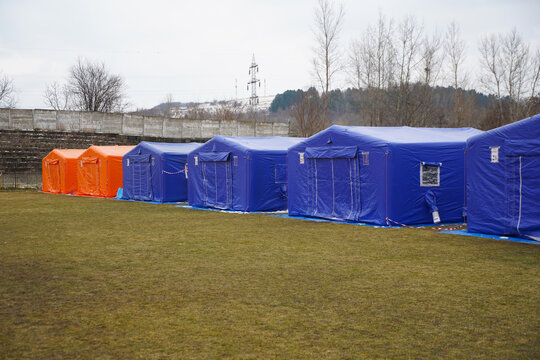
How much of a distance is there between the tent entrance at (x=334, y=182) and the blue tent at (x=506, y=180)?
9.88 feet

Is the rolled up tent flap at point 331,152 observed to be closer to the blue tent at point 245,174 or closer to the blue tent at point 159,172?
the blue tent at point 245,174

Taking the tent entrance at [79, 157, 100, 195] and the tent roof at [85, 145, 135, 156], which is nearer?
the tent roof at [85, 145, 135, 156]

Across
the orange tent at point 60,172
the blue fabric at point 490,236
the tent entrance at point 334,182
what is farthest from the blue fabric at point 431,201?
the orange tent at point 60,172

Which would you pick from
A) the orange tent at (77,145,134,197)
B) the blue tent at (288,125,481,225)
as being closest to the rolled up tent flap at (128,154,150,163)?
the orange tent at (77,145,134,197)

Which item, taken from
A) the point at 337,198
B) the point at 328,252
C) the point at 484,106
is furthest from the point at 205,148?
the point at 484,106

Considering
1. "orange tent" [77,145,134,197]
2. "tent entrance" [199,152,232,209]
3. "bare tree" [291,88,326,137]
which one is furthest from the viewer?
"bare tree" [291,88,326,137]

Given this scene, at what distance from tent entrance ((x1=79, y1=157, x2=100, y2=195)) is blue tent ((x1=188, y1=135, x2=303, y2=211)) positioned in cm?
965

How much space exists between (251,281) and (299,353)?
9.18 feet

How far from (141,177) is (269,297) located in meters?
18.3

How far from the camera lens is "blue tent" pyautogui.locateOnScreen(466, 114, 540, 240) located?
1033 centimetres

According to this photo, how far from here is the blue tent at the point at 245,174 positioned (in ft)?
57.6

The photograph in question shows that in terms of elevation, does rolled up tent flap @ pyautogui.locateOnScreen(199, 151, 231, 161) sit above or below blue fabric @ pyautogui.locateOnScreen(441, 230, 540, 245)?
above

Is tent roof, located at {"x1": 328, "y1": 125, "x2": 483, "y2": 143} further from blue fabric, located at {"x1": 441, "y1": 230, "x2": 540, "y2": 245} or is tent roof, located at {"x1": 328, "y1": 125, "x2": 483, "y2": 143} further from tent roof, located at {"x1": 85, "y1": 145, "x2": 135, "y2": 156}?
tent roof, located at {"x1": 85, "y1": 145, "x2": 135, "y2": 156}

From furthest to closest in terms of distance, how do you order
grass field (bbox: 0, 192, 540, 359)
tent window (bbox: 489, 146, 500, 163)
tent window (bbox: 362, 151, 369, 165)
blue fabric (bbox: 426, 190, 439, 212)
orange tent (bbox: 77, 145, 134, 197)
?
orange tent (bbox: 77, 145, 134, 197) → tent window (bbox: 362, 151, 369, 165) → blue fabric (bbox: 426, 190, 439, 212) → tent window (bbox: 489, 146, 500, 163) → grass field (bbox: 0, 192, 540, 359)
